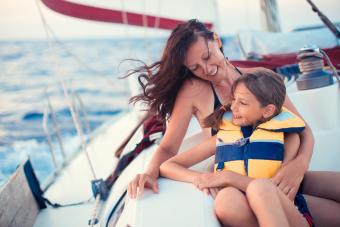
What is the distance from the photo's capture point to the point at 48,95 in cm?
365

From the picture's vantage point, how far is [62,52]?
19.0 metres

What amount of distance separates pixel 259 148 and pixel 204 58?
46 centimetres

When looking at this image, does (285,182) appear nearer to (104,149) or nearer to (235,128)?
(235,128)

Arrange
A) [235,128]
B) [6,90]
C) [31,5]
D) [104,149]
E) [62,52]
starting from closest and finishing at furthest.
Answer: [235,128]
[31,5]
[104,149]
[6,90]
[62,52]

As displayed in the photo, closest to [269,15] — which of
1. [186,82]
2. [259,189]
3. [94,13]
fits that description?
[94,13]

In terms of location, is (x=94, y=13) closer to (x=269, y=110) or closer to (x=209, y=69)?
(x=209, y=69)

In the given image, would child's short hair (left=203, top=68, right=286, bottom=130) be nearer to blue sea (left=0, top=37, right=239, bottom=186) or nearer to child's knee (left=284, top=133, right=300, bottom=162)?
child's knee (left=284, top=133, right=300, bottom=162)

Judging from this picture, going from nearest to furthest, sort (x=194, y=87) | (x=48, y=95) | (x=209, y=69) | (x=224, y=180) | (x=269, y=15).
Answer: (x=224, y=180) → (x=209, y=69) → (x=194, y=87) → (x=48, y=95) → (x=269, y=15)

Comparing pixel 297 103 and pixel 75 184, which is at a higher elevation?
pixel 297 103

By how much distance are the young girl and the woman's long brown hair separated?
289 mm

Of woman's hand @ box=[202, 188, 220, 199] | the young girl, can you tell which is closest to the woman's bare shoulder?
the young girl

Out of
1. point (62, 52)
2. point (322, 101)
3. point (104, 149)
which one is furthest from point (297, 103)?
point (62, 52)

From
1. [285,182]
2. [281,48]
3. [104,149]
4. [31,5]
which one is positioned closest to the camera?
[285,182]

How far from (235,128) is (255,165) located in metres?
0.17
